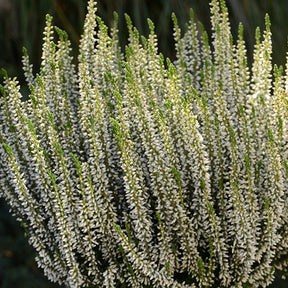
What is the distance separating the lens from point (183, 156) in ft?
3.24

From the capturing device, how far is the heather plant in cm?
95

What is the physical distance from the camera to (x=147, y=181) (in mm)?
1007

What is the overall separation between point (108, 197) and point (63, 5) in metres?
1.25

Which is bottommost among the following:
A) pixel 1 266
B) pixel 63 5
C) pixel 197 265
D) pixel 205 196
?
pixel 1 266

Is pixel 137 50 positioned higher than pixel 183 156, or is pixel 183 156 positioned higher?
pixel 137 50

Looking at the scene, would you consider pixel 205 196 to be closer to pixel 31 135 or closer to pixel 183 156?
pixel 183 156

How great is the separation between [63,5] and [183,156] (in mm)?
1243

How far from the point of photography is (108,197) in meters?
0.97

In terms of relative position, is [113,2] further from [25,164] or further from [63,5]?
[25,164]

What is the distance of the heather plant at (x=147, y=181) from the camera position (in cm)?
95

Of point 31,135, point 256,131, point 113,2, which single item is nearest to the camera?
point 31,135

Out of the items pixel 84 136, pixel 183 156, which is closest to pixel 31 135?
pixel 84 136

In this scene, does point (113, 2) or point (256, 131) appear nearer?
point (256, 131)

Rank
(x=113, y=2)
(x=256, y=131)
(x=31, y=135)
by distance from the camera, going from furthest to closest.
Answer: (x=113, y=2) < (x=256, y=131) < (x=31, y=135)
